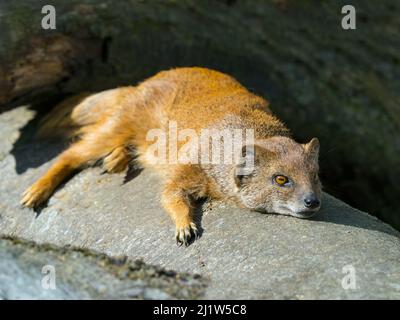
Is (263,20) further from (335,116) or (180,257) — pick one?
(180,257)

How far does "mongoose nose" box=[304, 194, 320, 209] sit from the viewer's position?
5.54m

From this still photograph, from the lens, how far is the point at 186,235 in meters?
5.61

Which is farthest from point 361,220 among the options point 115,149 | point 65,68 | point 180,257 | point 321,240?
point 65,68

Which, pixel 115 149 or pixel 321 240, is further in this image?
pixel 115 149

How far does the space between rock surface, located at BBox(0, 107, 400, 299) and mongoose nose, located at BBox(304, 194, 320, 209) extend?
0.47 ft

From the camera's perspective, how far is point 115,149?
7305mm

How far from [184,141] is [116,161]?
0.88 m

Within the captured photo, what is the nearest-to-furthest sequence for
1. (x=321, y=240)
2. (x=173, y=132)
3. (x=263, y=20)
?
(x=321, y=240) → (x=173, y=132) → (x=263, y=20)

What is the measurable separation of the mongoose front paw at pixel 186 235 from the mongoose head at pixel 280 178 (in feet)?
2.07

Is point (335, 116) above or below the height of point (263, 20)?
below

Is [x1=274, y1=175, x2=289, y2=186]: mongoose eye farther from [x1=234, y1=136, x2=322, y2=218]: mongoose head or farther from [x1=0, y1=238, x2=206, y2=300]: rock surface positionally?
[x1=0, y1=238, x2=206, y2=300]: rock surface

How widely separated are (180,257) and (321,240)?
1.14 meters

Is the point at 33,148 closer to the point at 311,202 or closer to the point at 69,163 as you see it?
the point at 69,163

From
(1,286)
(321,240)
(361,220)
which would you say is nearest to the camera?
(1,286)
